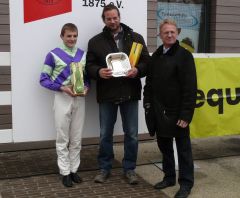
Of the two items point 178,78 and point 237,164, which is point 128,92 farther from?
point 237,164

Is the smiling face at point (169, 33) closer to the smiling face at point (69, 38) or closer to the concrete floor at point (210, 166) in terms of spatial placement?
the smiling face at point (69, 38)

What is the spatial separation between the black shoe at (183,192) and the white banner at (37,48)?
1351mm

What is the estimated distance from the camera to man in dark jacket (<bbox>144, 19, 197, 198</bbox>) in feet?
14.1

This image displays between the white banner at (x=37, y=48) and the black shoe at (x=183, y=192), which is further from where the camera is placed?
the white banner at (x=37, y=48)

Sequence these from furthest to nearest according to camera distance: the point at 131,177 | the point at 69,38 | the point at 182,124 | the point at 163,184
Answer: the point at 131,177 < the point at 163,184 < the point at 69,38 < the point at 182,124

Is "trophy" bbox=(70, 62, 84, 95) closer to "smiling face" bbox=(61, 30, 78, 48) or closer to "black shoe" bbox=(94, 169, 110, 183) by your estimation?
"smiling face" bbox=(61, 30, 78, 48)

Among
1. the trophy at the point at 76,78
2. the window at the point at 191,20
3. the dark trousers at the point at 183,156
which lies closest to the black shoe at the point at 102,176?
the dark trousers at the point at 183,156

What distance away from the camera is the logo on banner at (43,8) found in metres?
4.71

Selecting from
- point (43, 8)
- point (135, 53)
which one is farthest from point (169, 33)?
point (43, 8)

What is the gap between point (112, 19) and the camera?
460 cm

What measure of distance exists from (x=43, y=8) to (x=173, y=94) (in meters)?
1.72

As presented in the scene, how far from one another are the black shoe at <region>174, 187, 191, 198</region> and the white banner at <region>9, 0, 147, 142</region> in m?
1.35

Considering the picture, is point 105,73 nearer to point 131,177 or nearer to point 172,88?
point 172,88

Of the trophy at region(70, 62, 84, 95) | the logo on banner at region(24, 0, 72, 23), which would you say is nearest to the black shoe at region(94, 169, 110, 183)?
the trophy at region(70, 62, 84, 95)
